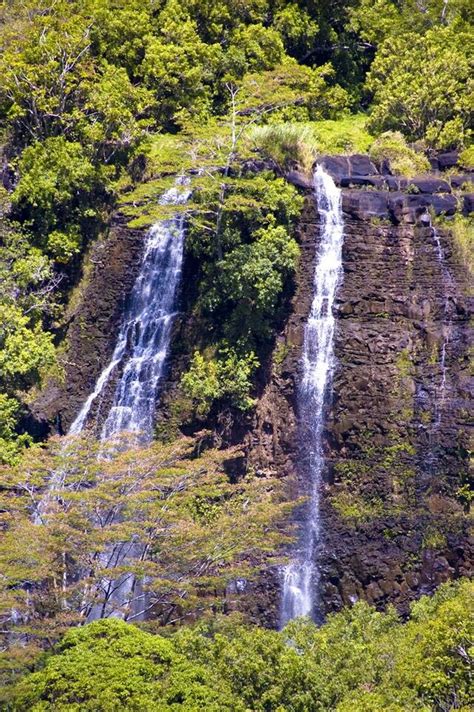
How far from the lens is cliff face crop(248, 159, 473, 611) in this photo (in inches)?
883

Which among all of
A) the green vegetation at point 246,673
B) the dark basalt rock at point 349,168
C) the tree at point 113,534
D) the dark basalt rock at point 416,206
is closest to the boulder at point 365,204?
the dark basalt rock at point 416,206

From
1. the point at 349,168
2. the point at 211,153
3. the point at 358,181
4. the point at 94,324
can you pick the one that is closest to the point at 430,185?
the point at 358,181

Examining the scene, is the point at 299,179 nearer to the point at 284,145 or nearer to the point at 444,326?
the point at 284,145

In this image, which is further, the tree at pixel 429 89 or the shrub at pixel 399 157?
the tree at pixel 429 89

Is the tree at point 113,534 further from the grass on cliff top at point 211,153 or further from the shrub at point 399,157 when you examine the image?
the shrub at point 399,157

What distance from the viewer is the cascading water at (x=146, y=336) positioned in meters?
26.0

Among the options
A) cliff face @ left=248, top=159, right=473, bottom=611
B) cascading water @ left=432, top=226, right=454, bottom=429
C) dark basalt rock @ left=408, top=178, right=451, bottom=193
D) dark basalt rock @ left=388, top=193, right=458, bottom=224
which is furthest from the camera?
dark basalt rock @ left=408, top=178, right=451, bottom=193

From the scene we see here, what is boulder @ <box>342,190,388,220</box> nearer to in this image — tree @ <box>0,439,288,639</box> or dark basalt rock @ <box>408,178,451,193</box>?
dark basalt rock @ <box>408,178,451,193</box>

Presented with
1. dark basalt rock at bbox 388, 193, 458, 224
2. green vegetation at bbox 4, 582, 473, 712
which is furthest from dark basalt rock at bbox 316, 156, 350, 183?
green vegetation at bbox 4, 582, 473, 712

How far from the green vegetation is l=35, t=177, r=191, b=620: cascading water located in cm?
857

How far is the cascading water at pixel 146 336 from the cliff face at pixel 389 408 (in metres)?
3.19

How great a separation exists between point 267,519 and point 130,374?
7621 mm

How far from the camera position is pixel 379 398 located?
23797mm

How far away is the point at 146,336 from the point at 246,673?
40.2 ft
